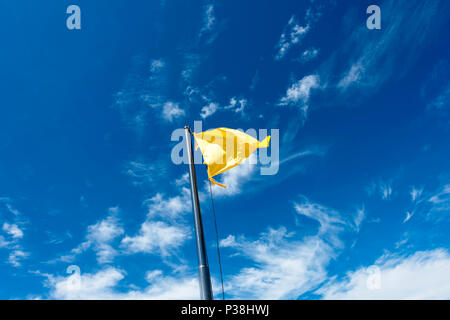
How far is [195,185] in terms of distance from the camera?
9.53 meters

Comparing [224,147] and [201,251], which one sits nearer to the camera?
[201,251]

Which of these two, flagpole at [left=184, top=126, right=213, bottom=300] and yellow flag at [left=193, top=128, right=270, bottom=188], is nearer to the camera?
flagpole at [left=184, top=126, right=213, bottom=300]

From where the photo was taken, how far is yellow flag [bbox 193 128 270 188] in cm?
1316

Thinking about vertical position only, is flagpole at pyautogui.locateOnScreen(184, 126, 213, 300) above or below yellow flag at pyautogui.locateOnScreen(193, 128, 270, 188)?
below

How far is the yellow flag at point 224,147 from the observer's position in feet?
43.2

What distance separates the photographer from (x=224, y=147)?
13.8 m

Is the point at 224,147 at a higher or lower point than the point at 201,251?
higher

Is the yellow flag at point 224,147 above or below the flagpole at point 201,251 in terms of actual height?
above

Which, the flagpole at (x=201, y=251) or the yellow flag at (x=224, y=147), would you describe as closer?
the flagpole at (x=201, y=251)
